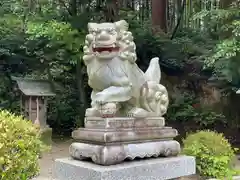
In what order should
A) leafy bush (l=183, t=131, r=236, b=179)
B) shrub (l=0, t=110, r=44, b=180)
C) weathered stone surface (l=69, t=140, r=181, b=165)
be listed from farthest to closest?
1. leafy bush (l=183, t=131, r=236, b=179)
2. shrub (l=0, t=110, r=44, b=180)
3. weathered stone surface (l=69, t=140, r=181, b=165)

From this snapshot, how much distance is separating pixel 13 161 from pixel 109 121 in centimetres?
132

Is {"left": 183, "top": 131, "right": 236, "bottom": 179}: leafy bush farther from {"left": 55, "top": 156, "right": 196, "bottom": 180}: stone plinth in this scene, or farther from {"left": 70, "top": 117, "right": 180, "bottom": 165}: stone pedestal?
{"left": 70, "top": 117, "right": 180, "bottom": 165}: stone pedestal

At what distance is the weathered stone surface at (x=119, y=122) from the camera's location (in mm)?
3430

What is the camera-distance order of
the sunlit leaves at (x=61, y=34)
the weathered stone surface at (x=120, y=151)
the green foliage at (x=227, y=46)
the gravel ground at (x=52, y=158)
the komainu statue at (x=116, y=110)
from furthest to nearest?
the sunlit leaves at (x=61, y=34) → the green foliage at (x=227, y=46) → the gravel ground at (x=52, y=158) → the komainu statue at (x=116, y=110) → the weathered stone surface at (x=120, y=151)

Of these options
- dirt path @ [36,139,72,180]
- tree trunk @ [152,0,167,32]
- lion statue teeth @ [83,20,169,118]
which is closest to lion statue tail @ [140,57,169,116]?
lion statue teeth @ [83,20,169,118]

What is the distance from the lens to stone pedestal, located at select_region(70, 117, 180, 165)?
10.7 ft

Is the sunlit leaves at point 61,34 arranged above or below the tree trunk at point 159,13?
below

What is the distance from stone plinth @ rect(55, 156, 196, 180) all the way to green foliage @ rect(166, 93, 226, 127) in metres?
7.02

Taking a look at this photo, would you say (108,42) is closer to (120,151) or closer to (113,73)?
(113,73)

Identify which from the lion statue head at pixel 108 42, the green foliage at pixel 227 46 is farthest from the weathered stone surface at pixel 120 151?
the green foliage at pixel 227 46

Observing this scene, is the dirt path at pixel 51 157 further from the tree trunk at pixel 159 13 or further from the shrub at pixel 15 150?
the tree trunk at pixel 159 13

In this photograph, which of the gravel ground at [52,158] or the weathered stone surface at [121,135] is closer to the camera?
the weathered stone surface at [121,135]

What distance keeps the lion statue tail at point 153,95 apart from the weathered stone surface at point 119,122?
0.16m

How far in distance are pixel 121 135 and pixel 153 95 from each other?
819mm
